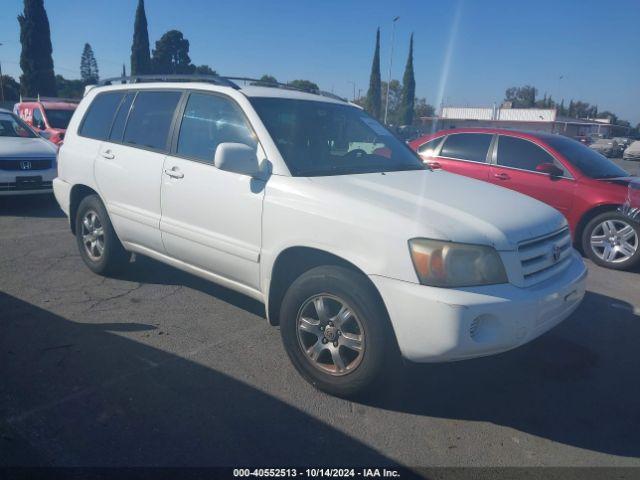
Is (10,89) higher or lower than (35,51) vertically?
lower

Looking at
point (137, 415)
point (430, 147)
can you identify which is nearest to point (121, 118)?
point (137, 415)

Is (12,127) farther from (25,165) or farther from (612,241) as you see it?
(612,241)

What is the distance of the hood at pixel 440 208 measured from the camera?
277cm

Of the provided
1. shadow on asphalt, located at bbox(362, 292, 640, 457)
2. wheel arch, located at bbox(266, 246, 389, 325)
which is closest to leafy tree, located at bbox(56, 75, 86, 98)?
wheel arch, located at bbox(266, 246, 389, 325)

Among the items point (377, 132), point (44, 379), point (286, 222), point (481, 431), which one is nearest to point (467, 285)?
point (481, 431)

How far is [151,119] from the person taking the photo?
14.5 feet

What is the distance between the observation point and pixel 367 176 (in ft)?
11.6

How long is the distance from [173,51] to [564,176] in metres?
54.7

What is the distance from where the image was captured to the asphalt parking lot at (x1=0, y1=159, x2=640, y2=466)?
256 cm

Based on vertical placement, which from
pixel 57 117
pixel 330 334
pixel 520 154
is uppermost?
pixel 57 117

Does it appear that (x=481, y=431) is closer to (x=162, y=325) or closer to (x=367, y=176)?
(x=367, y=176)

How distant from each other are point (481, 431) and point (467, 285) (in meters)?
0.85

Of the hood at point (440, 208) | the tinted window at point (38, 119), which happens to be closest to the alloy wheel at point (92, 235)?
the hood at point (440, 208)

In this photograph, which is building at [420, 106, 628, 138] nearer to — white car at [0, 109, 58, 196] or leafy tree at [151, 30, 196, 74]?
leafy tree at [151, 30, 196, 74]
